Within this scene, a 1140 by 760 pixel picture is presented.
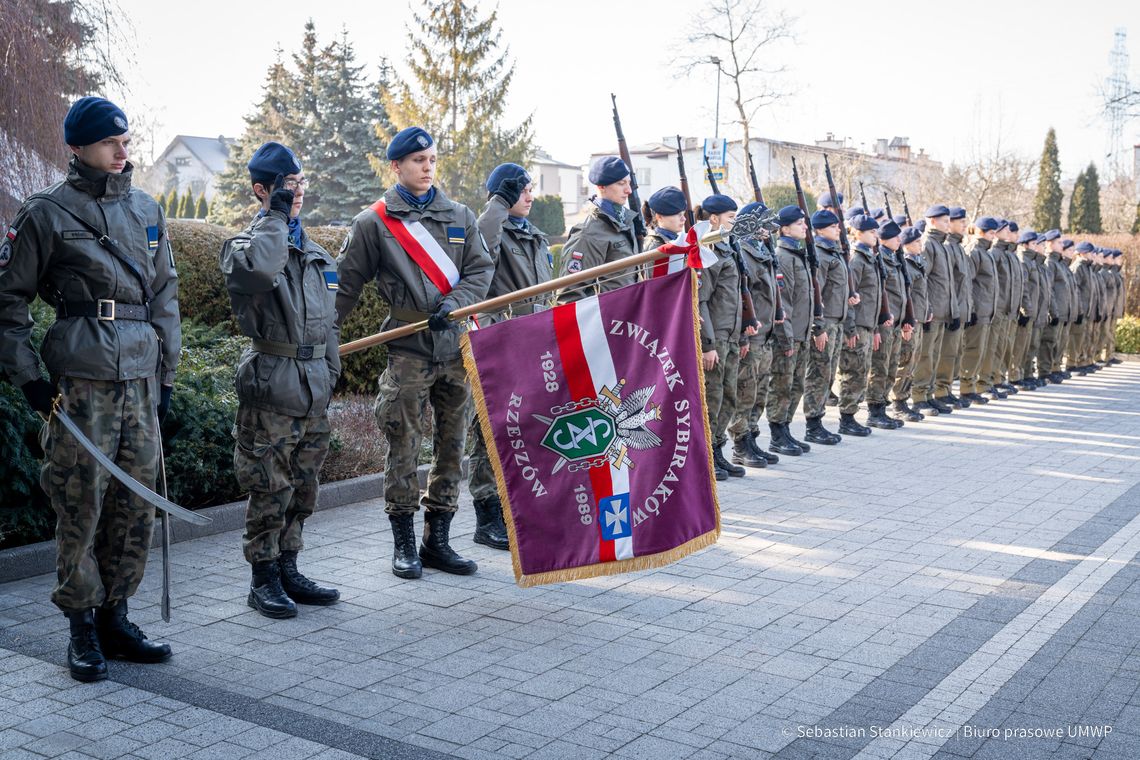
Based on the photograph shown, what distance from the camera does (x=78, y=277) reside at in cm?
491

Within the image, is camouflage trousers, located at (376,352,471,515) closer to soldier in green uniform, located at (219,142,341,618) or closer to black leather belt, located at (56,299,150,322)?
soldier in green uniform, located at (219,142,341,618)

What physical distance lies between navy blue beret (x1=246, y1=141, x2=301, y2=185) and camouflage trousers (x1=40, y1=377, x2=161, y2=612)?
1.13m

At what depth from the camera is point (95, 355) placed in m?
4.85

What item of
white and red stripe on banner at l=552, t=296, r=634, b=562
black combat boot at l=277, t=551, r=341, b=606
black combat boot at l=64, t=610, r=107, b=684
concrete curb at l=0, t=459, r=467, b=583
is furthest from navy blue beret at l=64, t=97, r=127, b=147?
concrete curb at l=0, t=459, r=467, b=583

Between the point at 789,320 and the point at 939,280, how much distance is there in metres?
4.26

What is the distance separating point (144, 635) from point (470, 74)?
4339 centimetres

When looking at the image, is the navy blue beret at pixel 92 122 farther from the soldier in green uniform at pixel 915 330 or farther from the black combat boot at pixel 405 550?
the soldier in green uniform at pixel 915 330

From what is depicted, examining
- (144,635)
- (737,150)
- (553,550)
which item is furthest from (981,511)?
(737,150)

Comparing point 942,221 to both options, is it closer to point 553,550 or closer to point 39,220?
point 553,550

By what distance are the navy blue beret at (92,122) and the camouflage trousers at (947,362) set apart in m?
11.8

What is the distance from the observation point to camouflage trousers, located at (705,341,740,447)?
9688mm

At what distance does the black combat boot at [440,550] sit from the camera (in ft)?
22.1

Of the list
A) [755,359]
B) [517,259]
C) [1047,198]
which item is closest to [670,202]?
[755,359]

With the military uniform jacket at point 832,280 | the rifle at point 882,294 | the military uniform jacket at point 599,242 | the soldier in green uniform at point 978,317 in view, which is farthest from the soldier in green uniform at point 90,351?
the soldier in green uniform at point 978,317
